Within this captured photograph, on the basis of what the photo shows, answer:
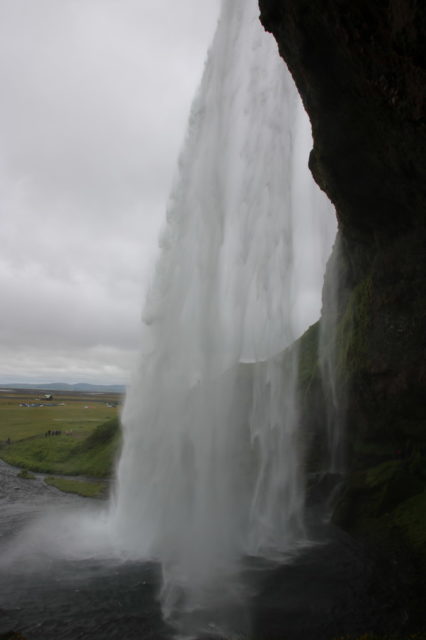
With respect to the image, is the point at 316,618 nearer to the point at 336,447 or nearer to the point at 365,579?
the point at 365,579

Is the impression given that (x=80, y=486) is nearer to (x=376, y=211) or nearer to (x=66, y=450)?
(x=66, y=450)

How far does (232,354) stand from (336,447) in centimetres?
1190

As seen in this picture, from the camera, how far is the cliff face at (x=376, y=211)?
1447 centimetres

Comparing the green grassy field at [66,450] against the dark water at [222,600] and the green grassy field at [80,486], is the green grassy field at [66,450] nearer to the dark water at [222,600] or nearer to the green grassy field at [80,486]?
the green grassy field at [80,486]

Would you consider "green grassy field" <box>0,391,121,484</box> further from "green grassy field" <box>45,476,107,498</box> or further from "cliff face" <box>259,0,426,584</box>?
"cliff face" <box>259,0,426,584</box>

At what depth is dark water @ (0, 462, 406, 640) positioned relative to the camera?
12.7m

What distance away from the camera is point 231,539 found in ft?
64.8

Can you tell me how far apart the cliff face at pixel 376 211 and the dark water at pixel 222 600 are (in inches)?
186

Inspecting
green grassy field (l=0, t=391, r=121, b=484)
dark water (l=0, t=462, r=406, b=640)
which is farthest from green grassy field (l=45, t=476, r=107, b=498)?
dark water (l=0, t=462, r=406, b=640)

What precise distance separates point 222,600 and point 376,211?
64.7ft

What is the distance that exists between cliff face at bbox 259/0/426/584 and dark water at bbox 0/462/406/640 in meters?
4.71

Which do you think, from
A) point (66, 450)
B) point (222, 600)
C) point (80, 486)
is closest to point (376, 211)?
point (222, 600)

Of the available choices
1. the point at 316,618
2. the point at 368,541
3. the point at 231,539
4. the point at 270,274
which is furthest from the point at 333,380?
the point at 316,618

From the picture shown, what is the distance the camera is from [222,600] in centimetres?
1445
